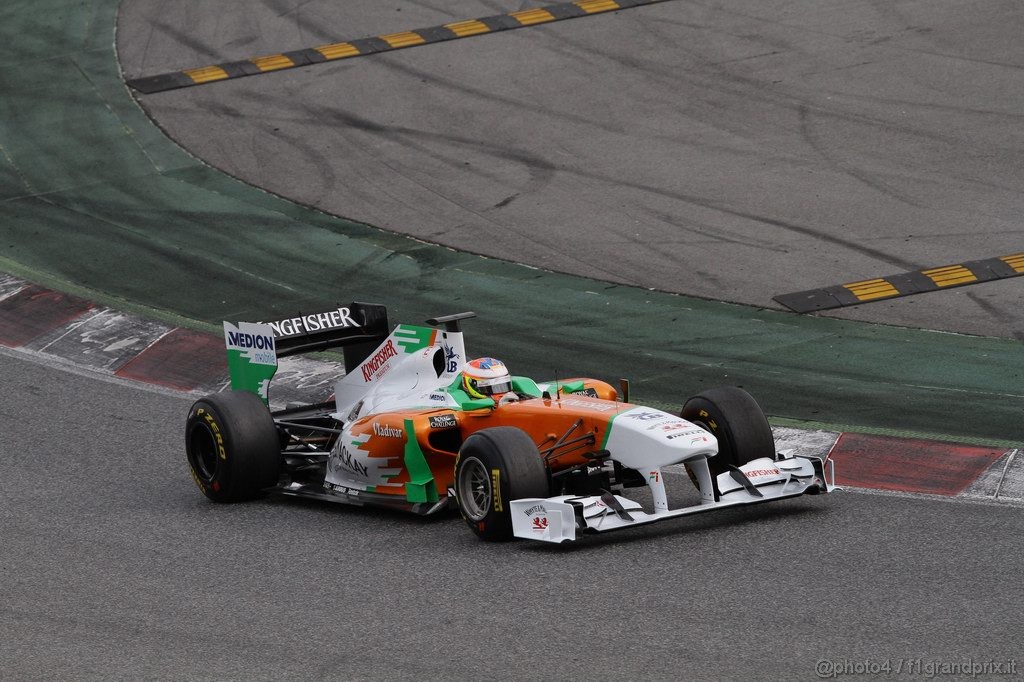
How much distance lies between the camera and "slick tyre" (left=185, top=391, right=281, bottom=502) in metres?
11.7

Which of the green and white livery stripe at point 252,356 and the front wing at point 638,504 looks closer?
the front wing at point 638,504

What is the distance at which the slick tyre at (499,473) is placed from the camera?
33.0ft

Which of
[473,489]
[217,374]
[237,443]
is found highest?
[473,489]

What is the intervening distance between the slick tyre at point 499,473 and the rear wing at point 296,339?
2.50 meters

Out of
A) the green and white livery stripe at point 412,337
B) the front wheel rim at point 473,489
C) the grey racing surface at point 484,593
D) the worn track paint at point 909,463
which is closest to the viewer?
the grey racing surface at point 484,593

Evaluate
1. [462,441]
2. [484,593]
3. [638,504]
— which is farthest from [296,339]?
[484,593]

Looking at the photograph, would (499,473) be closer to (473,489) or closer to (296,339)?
(473,489)

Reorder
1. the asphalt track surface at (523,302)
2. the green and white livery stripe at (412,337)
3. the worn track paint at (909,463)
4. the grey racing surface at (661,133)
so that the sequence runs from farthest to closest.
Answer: the grey racing surface at (661,133) → the green and white livery stripe at (412,337) → the worn track paint at (909,463) → the asphalt track surface at (523,302)

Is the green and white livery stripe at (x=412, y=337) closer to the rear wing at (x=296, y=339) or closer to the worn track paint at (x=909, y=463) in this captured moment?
the rear wing at (x=296, y=339)

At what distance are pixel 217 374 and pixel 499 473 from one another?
6.36 metres

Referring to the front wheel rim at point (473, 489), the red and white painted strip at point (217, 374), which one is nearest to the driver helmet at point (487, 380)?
the front wheel rim at point (473, 489)

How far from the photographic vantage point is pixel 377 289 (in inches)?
690

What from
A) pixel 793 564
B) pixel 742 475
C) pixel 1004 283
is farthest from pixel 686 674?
pixel 1004 283

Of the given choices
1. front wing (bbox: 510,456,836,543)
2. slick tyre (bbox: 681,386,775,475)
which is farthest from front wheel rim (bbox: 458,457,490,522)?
slick tyre (bbox: 681,386,775,475)
